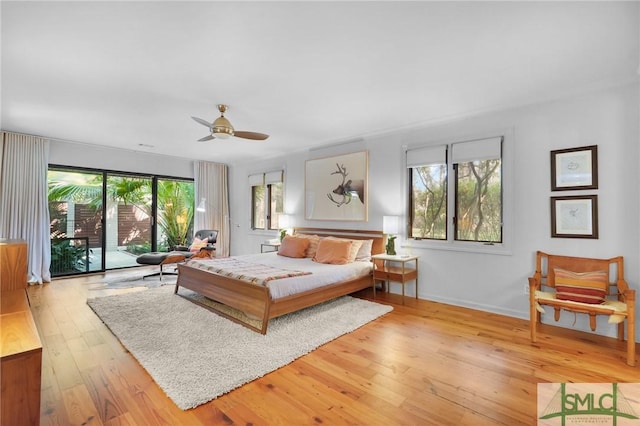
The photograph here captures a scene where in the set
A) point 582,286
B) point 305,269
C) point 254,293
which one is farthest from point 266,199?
point 582,286

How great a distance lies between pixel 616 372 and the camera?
7.73ft

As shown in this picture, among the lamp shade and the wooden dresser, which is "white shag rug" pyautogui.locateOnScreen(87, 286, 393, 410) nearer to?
the wooden dresser

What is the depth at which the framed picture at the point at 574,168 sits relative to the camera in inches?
122

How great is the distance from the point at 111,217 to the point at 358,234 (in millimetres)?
5096

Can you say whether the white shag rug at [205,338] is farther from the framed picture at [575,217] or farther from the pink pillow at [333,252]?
Result: the framed picture at [575,217]

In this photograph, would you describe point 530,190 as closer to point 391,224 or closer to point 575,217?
point 575,217

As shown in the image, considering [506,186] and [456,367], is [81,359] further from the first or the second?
[506,186]

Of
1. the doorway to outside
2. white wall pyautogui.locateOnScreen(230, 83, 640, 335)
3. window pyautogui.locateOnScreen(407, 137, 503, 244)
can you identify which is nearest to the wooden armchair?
white wall pyautogui.locateOnScreen(230, 83, 640, 335)

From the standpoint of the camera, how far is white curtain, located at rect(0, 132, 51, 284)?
4.80 metres

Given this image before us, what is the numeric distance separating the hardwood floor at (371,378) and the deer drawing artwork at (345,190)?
7.85 feet

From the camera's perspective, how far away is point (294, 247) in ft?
16.4

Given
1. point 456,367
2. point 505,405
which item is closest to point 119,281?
point 456,367

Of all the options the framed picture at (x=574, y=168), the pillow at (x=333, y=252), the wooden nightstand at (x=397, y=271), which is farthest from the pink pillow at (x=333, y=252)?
the framed picture at (x=574, y=168)

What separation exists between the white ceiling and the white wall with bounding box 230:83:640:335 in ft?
0.78
